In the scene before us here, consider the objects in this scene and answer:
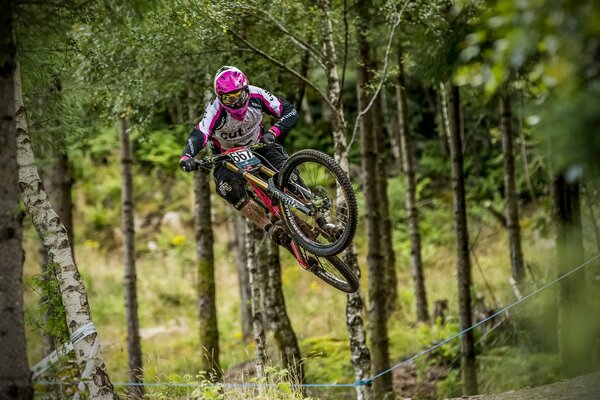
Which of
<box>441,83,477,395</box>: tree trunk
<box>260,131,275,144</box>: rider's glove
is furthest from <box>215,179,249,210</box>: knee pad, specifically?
<box>441,83,477,395</box>: tree trunk

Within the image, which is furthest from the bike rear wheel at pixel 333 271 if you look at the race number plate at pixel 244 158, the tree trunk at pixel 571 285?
the tree trunk at pixel 571 285

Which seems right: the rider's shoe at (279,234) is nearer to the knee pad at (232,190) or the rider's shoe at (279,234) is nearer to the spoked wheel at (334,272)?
the spoked wheel at (334,272)

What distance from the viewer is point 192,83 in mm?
11953

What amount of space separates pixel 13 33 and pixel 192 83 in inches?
239

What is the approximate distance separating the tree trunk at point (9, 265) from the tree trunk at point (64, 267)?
1.61 m

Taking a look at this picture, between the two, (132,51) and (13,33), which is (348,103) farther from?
(13,33)

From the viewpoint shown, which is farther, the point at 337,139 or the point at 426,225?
the point at 426,225

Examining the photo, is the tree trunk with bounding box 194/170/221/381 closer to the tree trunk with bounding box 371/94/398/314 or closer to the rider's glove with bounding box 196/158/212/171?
the rider's glove with bounding box 196/158/212/171

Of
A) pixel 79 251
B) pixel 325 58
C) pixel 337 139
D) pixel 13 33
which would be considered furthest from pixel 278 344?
pixel 79 251

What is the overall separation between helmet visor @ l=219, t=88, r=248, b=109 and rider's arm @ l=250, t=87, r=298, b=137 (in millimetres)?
375

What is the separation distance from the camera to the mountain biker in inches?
331

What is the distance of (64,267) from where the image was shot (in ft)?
24.3

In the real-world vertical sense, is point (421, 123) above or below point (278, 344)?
above

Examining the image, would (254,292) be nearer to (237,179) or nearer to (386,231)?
(237,179)
